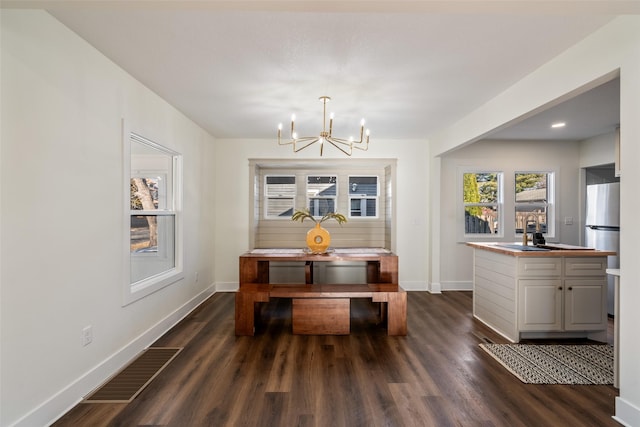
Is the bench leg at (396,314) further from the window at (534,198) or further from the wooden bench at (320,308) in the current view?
the window at (534,198)

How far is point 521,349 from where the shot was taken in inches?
125

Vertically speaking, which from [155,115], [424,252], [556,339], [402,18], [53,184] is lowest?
[556,339]

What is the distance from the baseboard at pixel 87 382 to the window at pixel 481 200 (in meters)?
4.92

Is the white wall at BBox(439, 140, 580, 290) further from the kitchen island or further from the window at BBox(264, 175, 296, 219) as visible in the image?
the window at BBox(264, 175, 296, 219)

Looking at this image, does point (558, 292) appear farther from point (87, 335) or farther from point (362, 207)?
point (87, 335)

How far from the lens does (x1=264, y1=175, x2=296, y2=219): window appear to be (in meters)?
5.89

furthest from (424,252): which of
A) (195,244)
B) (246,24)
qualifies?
(246,24)

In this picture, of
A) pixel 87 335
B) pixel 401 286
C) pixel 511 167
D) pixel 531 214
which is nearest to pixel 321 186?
pixel 401 286

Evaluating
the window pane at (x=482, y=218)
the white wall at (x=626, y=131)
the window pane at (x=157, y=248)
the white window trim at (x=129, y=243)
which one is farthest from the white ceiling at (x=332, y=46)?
the window pane at (x=482, y=218)

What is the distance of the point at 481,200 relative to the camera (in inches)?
227

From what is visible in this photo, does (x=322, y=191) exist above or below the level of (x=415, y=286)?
above

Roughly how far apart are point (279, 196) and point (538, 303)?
409 centimetres

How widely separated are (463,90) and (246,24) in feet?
7.40

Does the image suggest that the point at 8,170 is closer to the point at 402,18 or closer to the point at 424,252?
the point at 402,18
